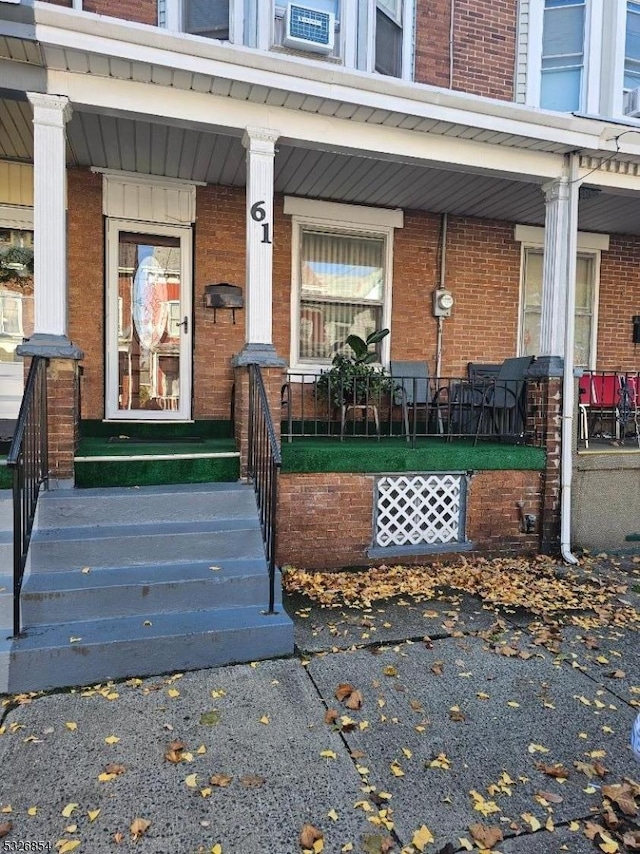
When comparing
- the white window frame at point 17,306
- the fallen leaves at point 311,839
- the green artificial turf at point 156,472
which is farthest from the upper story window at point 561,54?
the fallen leaves at point 311,839

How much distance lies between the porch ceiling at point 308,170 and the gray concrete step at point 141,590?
3304mm

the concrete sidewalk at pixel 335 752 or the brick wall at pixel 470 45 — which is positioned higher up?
the brick wall at pixel 470 45

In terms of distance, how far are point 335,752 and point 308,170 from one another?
5114 mm

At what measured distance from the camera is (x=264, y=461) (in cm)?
401

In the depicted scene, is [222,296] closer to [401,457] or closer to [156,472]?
[156,472]

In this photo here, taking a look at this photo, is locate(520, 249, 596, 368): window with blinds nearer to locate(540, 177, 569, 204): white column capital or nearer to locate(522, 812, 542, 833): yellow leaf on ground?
locate(540, 177, 569, 204): white column capital

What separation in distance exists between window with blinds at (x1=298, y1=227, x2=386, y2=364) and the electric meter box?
0.64m

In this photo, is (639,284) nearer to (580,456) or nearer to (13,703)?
(580,456)

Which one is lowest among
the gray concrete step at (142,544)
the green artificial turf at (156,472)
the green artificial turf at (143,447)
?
the gray concrete step at (142,544)

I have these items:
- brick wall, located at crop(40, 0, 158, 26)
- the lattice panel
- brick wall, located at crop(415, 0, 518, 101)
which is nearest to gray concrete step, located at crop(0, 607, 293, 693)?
the lattice panel

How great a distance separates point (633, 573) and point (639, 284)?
4.51 metres

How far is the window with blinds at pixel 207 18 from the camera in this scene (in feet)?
17.2

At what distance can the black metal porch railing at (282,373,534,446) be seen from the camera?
5750mm

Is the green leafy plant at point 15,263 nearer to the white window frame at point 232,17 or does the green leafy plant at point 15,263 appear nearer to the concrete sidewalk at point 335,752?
the white window frame at point 232,17
